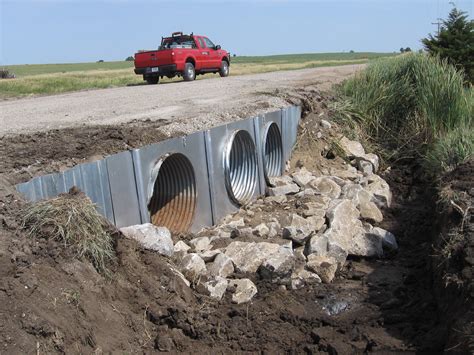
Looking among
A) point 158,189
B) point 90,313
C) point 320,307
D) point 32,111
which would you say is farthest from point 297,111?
point 90,313

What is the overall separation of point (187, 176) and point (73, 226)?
2794 millimetres

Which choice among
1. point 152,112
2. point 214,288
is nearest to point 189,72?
point 152,112

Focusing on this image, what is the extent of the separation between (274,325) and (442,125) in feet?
22.8

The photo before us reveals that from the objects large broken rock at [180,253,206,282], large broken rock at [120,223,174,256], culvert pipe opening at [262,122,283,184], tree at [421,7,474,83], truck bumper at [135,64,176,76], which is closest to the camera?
large broken rock at [120,223,174,256]

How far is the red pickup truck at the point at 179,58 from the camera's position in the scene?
1970cm

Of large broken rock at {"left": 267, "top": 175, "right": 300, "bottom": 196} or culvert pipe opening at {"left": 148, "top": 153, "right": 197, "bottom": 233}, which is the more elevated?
culvert pipe opening at {"left": 148, "top": 153, "right": 197, "bottom": 233}

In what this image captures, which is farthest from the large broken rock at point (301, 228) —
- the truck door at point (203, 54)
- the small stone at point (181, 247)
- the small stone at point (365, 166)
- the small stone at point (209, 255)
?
the truck door at point (203, 54)

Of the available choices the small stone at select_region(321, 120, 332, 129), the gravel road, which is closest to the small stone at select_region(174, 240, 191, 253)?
the gravel road

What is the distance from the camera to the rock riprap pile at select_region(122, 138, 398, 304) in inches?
209

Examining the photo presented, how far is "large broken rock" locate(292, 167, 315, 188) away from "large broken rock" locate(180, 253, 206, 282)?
3.50m

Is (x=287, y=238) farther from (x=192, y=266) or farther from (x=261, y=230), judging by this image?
(x=192, y=266)

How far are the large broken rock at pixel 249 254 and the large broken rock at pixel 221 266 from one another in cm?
10

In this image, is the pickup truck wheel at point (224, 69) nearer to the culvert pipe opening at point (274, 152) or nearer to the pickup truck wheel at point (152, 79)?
the pickup truck wheel at point (152, 79)

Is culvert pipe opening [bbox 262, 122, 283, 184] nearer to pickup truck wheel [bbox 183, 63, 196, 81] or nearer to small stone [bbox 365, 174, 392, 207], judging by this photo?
small stone [bbox 365, 174, 392, 207]
